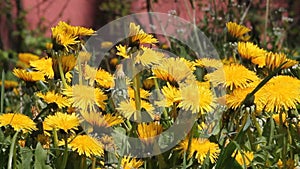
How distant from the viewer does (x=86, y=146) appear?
1.13 metres

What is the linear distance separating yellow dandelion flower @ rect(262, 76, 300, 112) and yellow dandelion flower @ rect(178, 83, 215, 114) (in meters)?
0.11

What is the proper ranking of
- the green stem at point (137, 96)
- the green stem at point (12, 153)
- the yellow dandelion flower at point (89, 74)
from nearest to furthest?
1. the green stem at point (12, 153)
2. the green stem at point (137, 96)
3. the yellow dandelion flower at point (89, 74)

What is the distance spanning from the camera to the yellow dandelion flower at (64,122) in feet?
3.84

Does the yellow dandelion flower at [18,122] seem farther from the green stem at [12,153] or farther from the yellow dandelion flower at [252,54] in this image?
the yellow dandelion flower at [252,54]

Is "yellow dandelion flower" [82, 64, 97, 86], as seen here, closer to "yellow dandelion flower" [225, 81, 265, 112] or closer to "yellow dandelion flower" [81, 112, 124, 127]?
"yellow dandelion flower" [81, 112, 124, 127]

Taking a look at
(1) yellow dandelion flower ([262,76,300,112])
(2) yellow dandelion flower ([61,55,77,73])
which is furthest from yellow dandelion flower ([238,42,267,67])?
(2) yellow dandelion flower ([61,55,77,73])

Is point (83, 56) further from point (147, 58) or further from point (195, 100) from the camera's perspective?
point (195, 100)

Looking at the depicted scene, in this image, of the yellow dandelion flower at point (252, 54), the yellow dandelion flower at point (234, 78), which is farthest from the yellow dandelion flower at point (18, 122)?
the yellow dandelion flower at point (252, 54)

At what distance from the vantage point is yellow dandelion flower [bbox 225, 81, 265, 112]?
1.18m

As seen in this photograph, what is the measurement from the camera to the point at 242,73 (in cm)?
124

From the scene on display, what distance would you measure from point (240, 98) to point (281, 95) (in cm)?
8

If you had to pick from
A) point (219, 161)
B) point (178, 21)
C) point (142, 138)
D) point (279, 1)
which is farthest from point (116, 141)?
point (279, 1)

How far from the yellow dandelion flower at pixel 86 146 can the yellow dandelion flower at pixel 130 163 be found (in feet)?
0.20

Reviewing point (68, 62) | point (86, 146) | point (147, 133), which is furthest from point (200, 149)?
point (68, 62)
